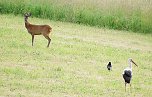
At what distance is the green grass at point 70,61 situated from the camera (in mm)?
10773

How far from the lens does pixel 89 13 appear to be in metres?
20.0

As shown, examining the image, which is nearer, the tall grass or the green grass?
the green grass

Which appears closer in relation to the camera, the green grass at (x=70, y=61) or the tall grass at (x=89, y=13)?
the green grass at (x=70, y=61)

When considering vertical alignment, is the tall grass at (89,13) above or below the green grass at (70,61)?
above

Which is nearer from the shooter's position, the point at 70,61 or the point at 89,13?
the point at 70,61

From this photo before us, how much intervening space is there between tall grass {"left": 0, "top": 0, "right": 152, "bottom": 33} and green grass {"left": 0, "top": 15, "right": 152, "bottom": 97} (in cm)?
55

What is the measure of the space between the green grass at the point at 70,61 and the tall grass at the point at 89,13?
1.80ft

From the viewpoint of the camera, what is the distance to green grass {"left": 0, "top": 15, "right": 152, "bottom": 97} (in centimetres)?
1077

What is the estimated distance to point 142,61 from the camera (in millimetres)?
14859

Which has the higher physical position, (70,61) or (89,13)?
(89,13)

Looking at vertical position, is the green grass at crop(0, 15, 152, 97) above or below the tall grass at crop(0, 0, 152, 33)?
below

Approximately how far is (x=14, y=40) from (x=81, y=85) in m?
4.52

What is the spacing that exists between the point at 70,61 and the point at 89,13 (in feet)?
21.9

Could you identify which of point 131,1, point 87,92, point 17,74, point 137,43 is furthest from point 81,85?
point 131,1
